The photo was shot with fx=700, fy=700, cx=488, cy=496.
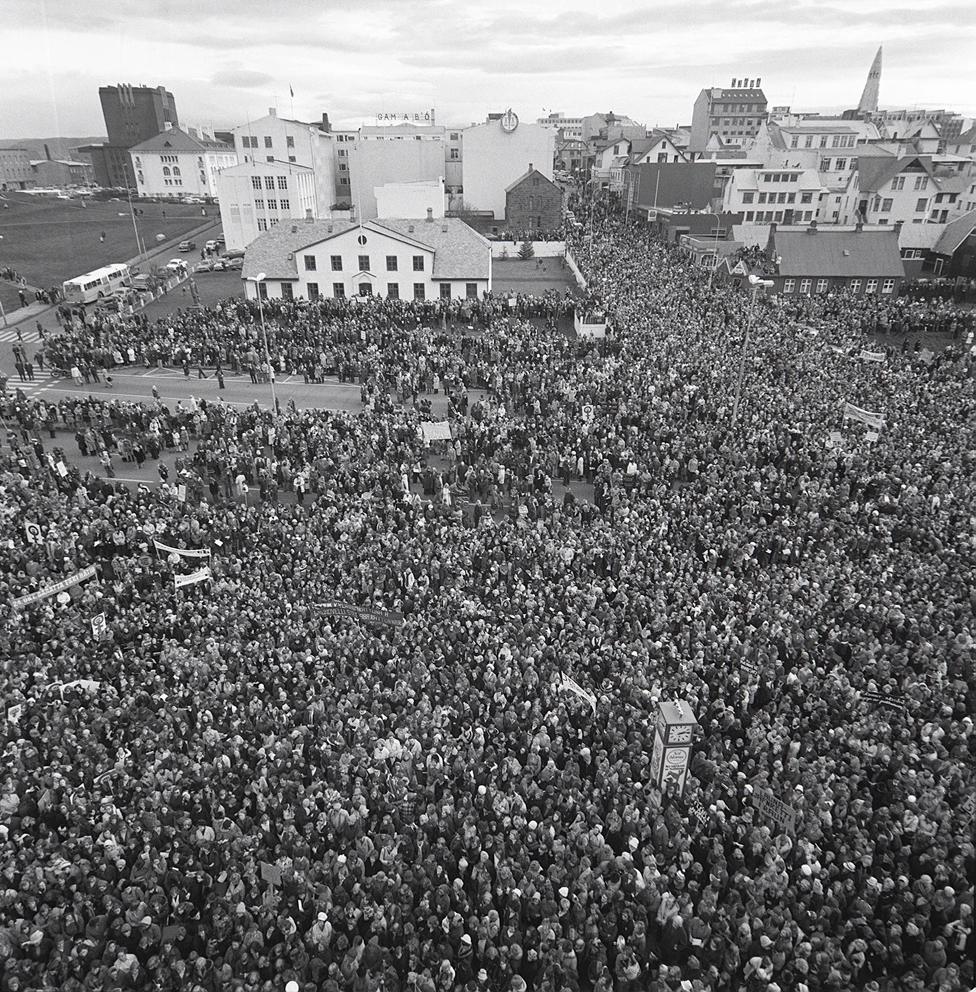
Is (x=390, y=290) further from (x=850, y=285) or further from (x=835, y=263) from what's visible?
(x=850, y=285)

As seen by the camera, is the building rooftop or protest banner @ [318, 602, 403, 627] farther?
the building rooftop

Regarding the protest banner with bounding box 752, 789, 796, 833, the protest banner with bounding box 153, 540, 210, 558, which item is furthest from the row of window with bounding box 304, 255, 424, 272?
the protest banner with bounding box 752, 789, 796, 833

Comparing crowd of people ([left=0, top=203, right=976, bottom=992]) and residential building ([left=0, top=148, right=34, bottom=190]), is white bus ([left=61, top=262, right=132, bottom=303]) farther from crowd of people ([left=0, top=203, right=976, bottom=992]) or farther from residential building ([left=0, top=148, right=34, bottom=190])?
residential building ([left=0, top=148, right=34, bottom=190])

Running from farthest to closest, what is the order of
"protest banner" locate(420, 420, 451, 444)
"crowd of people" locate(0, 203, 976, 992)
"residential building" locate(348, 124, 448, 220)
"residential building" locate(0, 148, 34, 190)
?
Answer: "residential building" locate(0, 148, 34, 190) < "residential building" locate(348, 124, 448, 220) < "protest banner" locate(420, 420, 451, 444) < "crowd of people" locate(0, 203, 976, 992)

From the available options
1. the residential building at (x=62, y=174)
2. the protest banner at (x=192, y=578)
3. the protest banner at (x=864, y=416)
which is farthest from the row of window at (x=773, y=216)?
the residential building at (x=62, y=174)

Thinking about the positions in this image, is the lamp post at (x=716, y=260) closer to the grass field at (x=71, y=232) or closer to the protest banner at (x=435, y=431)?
the protest banner at (x=435, y=431)

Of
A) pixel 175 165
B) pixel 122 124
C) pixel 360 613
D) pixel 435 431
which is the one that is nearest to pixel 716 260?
pixel 435 431

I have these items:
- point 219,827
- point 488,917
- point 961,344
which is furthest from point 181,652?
point 961,344
